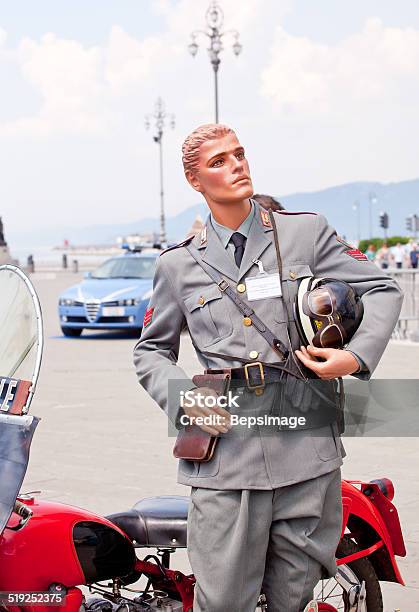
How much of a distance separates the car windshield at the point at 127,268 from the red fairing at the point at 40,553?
15563 mm

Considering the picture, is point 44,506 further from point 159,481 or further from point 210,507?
point 159,481

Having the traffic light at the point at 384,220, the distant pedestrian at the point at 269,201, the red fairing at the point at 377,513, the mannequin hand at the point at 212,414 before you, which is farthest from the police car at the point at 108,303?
the traffic light at the point at 384,220

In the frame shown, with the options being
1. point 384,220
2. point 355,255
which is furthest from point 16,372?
point 384,220

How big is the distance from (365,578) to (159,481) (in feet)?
10.6

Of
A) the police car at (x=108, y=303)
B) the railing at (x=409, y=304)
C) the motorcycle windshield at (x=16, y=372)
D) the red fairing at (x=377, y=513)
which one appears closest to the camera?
the motorcycle windshield at (x=16, y=372)

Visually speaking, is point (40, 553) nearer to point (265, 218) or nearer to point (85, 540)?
point (85, 540)

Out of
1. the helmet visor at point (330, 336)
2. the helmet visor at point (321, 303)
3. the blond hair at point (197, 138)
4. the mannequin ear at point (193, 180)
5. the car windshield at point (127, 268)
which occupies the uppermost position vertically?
the blond hair at point (197, 138)

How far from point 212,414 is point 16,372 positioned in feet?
1.60

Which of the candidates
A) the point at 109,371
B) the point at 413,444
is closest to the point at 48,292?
the point at 109,371

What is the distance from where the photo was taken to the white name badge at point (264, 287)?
2859 millimetres

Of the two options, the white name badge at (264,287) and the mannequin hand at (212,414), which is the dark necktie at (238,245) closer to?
the white name badge at (264,287)

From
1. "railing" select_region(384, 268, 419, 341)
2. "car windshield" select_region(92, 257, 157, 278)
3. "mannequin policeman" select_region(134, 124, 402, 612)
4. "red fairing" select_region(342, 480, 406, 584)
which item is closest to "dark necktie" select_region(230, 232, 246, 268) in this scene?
"mannequin policeman" select_region(134, 124, 402, 612)

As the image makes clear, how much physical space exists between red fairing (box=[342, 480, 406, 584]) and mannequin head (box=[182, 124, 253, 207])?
1.05m

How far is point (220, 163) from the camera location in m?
2.91
